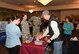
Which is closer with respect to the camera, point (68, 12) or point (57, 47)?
point (57, 47)

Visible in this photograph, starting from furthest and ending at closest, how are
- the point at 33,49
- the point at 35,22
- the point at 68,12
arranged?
the point at 68,12, the point at 35,22, the point at 33,49

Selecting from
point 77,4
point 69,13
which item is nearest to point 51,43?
point 77,4

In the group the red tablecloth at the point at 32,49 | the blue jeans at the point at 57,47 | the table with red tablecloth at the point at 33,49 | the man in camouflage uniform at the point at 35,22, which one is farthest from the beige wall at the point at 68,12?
the red tablecloth at the point at 32,49

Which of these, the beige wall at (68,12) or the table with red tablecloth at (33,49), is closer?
the table with red tablecloth at (33,49)

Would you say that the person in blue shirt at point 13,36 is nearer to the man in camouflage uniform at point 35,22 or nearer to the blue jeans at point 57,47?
the blue jeans at point 57,47

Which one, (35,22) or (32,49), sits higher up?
(35,22)

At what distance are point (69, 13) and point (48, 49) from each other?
10.6 metres

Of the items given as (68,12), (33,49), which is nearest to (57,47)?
(33,49)

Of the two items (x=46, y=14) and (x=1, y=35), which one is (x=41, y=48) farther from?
(x=1, y=35)

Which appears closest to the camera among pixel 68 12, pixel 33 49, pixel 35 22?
pixel 33 49

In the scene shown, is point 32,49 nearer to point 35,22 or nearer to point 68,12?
point 35,22

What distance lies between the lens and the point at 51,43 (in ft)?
11.1

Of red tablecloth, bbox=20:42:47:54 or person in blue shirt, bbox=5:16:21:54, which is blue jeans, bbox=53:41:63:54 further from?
person in blue shirt, bbox=5:16:21:54

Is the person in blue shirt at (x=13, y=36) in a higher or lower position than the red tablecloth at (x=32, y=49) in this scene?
higher
